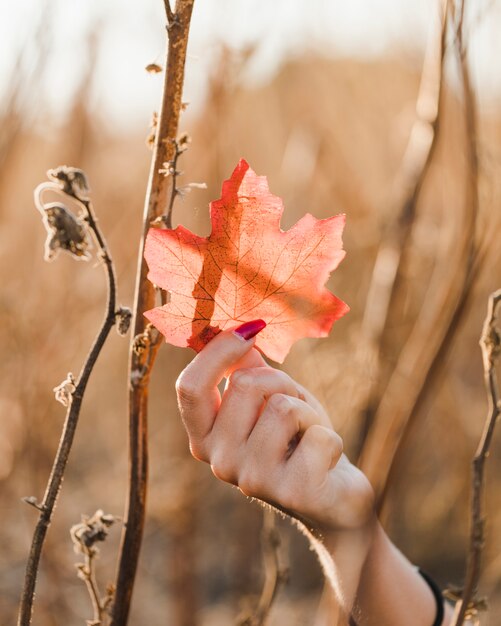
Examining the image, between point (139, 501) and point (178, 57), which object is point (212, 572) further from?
point (178, 57)

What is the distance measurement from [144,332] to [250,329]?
95mm

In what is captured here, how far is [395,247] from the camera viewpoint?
141cm

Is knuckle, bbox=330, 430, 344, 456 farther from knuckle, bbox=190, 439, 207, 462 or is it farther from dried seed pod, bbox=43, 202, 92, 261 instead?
dried seed pod, bbox=43, 202, 92, 261

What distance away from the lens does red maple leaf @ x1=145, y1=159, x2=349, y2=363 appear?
518 millimetres

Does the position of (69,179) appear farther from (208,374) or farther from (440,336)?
(440,336)

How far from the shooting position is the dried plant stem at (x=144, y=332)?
0.55m

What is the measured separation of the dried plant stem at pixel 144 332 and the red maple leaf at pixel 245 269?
0.18 ft

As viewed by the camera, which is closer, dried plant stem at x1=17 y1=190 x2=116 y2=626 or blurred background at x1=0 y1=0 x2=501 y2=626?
dried plant stem at x1=17 y1=190 x2=116 y2=626

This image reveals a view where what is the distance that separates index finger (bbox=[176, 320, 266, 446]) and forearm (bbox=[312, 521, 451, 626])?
181 millimetres

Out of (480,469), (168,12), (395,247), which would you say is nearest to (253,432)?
(480,469)

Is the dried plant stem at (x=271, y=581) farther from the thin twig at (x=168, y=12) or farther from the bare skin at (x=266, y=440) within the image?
the thin twig at (x=168, y=12)

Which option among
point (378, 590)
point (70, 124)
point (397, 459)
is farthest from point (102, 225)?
point (378, 590)

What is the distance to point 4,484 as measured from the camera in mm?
1681

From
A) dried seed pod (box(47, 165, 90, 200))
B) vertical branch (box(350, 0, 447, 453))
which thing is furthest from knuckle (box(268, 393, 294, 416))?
vertical branch (box(350, 0, 447, 453))
